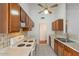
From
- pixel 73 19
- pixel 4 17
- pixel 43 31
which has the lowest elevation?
pixel 43 31

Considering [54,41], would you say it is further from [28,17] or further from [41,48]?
[28,17]

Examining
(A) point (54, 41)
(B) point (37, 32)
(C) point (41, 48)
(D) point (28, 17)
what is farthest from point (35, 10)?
(A) point (54, 41)

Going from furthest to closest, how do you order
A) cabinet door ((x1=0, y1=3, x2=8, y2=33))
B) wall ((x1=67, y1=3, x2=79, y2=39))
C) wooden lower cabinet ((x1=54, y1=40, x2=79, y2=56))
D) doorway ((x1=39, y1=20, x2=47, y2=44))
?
wall ((x1=67, y1=3, x2=79, y2=39))
doorway ((x1=39, y1=20, x2=47, y2=44))
wooden lower cabinet ((x1=54, y1=40, x2=79, y2=56))
cabinet door ((x1=0, y1=3, x2=8, y2=33))

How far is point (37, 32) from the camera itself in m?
3.67

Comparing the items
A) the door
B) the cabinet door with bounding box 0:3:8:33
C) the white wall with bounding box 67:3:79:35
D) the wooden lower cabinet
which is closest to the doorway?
A: the door

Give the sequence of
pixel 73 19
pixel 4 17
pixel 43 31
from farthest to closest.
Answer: pixel 73 19, pixel 43 31, pixel 4 17

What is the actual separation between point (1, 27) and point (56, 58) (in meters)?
0.71

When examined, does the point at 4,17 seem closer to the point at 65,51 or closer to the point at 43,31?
the point at 65,51

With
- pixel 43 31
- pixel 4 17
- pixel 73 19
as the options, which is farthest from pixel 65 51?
pixel 4 17

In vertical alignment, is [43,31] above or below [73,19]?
below

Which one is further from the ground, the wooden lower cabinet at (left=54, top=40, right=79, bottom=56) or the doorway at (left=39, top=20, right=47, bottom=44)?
the doorway at (left=39, top=20, right=47, bottom=44)

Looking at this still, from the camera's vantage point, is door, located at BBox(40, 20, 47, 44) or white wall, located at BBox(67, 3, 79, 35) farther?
white wall, located at BBox(67, 3, 79, 35)

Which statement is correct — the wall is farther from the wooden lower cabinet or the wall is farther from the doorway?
the doorway

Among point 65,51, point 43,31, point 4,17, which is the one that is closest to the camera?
point 4,17
